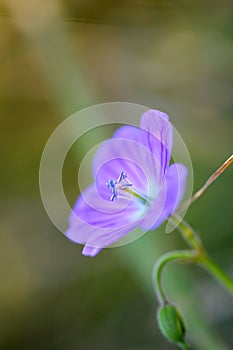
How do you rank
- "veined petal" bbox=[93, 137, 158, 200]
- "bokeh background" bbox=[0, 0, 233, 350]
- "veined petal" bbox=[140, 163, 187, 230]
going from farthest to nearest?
1. "bokeh background" bbox=[0, 0, 233, 350]
2. "veined petal" bbox=[93, 137, 158, 200]
3. "veined petal" bbox=[140, 163, 187, 230]

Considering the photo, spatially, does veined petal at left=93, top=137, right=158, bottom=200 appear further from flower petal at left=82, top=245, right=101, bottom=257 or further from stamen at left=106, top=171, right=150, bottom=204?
flower petal at left=82, top=245, right=101, bottom=257

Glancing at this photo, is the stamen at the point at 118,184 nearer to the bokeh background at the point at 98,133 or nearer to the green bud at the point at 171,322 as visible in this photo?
the green bud at the point at 171,322

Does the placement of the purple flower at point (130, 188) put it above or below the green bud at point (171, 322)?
above

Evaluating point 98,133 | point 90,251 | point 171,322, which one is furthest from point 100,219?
point 98,133

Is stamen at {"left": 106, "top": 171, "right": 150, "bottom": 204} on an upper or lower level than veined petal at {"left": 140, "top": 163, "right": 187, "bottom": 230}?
upper

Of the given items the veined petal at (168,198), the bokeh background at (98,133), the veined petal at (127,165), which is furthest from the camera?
the bokeh background at (98,133)

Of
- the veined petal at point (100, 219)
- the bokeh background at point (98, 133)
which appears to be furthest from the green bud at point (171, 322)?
the bokeh background at point (98, 133)

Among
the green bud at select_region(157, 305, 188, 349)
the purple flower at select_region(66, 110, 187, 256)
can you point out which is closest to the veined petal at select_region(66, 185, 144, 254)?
the purple flower at select_region(66, 110, 187, 256)

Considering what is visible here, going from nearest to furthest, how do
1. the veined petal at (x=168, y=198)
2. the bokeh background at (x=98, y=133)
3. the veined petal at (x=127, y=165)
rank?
the veined petal at (x=168, y=198) < the veined petal at (x=127, y=165) < the bokeh background at (x=98, y=133)

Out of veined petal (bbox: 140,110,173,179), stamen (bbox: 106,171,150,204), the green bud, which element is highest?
veined petal (bbox: 140,110,173,179)
